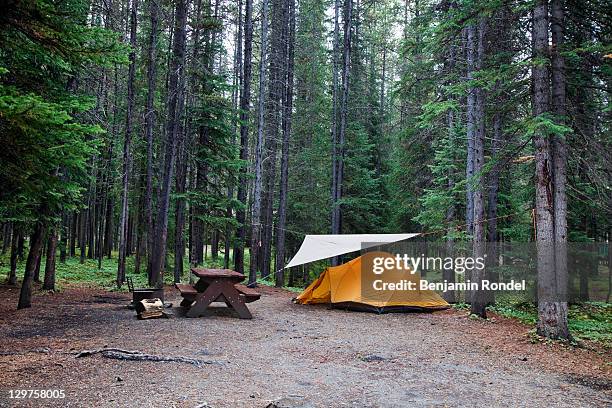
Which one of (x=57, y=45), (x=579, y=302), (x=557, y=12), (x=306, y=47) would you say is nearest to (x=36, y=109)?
(x=57, y=45)

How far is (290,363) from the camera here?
19.6 ft

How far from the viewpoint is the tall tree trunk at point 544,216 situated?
302 inches

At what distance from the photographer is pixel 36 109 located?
3.59 metres

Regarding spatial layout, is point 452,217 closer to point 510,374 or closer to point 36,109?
point 510,374

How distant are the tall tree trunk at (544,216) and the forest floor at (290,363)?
0.44 meters

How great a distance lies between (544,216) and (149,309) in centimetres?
745

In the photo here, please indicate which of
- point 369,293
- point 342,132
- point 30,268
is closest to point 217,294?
point 30,268

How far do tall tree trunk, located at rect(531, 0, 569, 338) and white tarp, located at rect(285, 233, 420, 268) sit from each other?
3.83 m

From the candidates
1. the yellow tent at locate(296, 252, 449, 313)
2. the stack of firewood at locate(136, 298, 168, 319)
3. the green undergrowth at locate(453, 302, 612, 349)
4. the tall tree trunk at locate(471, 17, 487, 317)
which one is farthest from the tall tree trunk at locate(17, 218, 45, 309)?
the green undergrowth at locate(453, 302, 612, 349)

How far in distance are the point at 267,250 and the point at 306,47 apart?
31.2 ft

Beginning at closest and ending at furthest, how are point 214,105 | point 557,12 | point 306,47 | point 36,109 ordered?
point 36,109, point 557,12, point 214,105, point 306,47

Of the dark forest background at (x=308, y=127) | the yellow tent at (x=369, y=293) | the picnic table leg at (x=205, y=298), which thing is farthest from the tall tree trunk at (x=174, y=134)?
the yellow tent at (x=369, y=293)

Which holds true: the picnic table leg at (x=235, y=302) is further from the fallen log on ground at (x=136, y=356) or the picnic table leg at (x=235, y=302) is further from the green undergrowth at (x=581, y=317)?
the green undergrowth at (x=581, y=317)

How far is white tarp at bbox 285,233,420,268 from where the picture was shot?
11602mm
